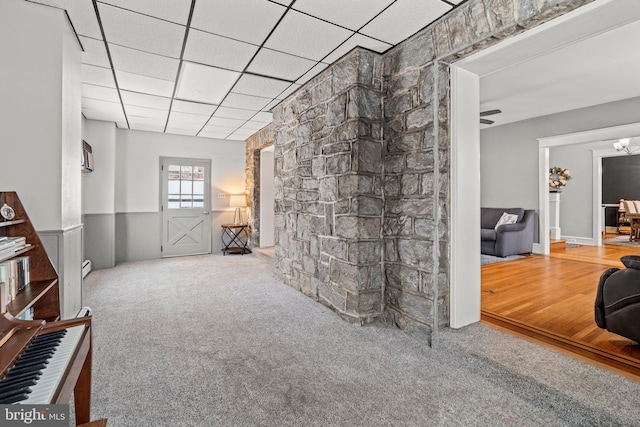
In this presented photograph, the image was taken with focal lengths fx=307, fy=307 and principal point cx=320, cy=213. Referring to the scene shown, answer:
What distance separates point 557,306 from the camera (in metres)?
2.85

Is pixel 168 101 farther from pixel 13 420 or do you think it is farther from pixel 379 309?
pixel 13 420

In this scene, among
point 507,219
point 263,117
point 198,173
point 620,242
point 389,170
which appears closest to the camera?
point 389,170

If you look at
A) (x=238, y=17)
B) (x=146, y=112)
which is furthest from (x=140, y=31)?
(x=146, y=112)

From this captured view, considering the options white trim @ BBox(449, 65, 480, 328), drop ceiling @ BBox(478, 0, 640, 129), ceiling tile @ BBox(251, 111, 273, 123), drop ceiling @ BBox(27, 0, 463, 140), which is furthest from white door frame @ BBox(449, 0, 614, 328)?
ceiling tile @ BBox(251, 111, 273, 123)

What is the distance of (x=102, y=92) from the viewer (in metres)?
3.85

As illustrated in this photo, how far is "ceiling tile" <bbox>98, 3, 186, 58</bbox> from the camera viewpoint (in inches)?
90.9

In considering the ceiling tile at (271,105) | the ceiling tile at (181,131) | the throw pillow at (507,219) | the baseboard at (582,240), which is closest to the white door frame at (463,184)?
the ceiling tile at (271,105)

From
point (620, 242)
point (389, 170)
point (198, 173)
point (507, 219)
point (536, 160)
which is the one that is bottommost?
point (620, 242)

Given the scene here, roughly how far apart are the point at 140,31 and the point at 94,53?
724 mm

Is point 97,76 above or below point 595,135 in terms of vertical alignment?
above

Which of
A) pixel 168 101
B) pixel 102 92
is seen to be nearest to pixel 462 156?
pixel 168 101

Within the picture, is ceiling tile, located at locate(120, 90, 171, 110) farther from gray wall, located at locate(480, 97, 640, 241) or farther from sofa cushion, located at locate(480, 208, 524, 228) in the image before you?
gray wall, located at locate(480, 97, 640, 241)

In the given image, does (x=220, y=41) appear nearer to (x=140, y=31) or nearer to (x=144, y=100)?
(x=140, y=31)

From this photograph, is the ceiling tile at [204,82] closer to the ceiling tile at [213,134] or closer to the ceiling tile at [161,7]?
the ceiling tile at [161,7]
